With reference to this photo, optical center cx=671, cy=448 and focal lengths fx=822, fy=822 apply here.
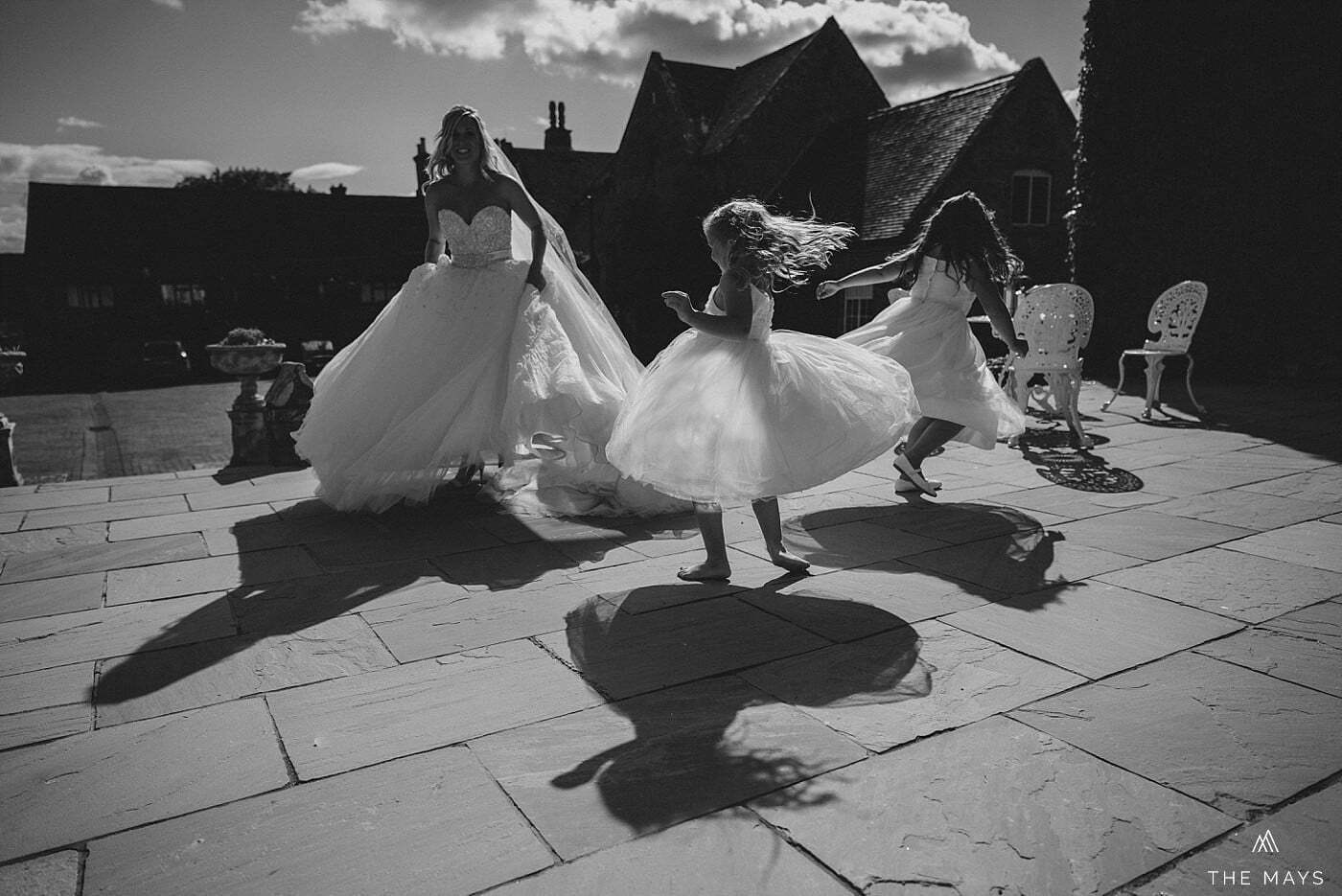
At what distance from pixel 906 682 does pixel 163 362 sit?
29.8 metres

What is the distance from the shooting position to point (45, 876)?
1864 mm

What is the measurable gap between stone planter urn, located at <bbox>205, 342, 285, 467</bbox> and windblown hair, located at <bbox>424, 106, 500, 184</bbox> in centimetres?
275

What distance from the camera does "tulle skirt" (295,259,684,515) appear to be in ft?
15.4

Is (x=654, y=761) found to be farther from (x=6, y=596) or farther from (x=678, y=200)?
(x=678, y=200)

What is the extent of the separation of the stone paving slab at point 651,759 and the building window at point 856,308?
19.5 metres

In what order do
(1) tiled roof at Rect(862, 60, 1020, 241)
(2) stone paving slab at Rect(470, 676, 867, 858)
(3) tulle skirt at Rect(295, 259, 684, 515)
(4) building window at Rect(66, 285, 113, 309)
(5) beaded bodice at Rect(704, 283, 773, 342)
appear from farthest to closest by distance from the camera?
(4) building window at Rect(66, 285, 113, 309), (1) tiled roof at Rect(862, 60, 1020, 241), (3) tulle skirt at Rect(295, 259, 684, 515), (5) beaded bodice at Rect(704, 283, 773, 342), (2) stone paving slab at Rect(470, 676, 867, 858)

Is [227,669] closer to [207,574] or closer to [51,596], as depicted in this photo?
[207,574]

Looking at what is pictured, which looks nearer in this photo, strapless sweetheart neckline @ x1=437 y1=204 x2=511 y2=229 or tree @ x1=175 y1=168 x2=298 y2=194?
strapless sweetheart neckline @ x1=437 y1=204 x2=511 y2=229

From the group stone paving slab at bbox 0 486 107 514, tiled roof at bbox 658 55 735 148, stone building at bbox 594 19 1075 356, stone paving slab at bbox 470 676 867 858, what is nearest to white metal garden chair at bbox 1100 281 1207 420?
stone paving slab at bbox 470 676 867 858

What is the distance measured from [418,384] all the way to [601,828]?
135 inches

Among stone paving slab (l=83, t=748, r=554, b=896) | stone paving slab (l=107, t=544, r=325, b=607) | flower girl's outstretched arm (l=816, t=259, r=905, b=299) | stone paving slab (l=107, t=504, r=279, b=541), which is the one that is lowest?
stone paving slab (l=83, t=748, r=554, b=896)

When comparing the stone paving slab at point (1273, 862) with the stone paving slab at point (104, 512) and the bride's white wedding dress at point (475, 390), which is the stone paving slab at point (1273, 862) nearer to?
the bride's white wedding dress at point (475, 390)

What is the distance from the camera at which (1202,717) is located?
243cm

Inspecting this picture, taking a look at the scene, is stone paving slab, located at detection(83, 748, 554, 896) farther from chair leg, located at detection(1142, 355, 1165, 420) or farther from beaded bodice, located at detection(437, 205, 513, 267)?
chair leg, located at detection(1142, 355, 1165, 420)
